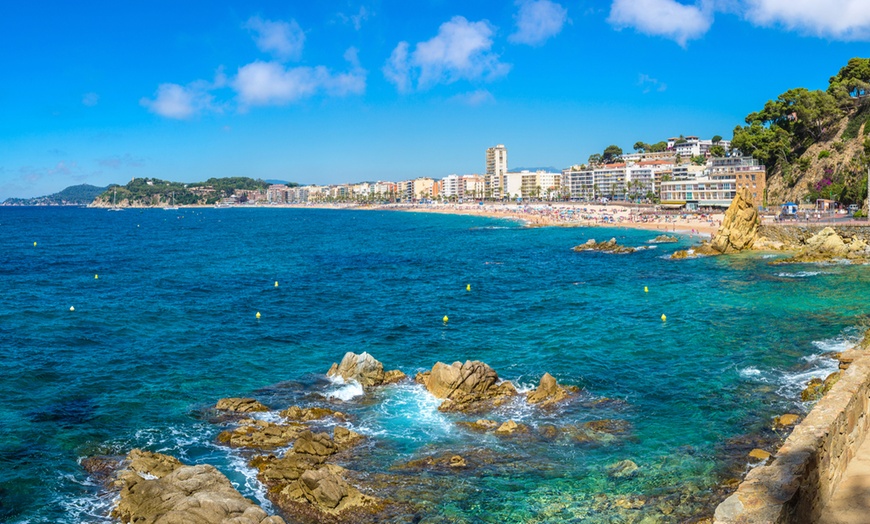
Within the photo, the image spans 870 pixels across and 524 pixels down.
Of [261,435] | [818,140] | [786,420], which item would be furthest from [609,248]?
[261,435]

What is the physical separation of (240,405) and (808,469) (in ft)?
61.7

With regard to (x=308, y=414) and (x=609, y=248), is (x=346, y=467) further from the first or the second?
(x=609, y=248)

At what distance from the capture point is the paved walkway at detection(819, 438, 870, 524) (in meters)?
9.84

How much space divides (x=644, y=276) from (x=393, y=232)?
75.0 meters

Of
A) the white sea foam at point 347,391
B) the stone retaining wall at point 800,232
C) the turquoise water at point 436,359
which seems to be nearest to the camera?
the turquoise water at point 436,359

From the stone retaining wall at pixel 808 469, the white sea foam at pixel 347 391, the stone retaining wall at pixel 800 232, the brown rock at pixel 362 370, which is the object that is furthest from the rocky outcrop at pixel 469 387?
the stone retaining wall at pixel 800 232

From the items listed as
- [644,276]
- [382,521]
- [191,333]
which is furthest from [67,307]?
[644,276]

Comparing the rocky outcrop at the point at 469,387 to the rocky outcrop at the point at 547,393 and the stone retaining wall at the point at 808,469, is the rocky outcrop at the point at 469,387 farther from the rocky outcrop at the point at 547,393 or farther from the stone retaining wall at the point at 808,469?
the stone retaining wall at the point at 808,469

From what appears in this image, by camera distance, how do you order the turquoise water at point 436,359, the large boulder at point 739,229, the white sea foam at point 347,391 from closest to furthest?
the turquoise water at point 436,359 < the white sea foam at point 347,391 < the large boulder at point 739,229

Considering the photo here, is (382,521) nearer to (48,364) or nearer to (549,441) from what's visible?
(549,441)

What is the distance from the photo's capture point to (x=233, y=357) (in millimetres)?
30734

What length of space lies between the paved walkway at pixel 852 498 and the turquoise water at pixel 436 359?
4.81 m

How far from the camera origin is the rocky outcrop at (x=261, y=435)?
800 inches

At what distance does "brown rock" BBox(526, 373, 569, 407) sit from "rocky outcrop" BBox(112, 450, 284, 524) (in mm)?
11677
